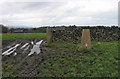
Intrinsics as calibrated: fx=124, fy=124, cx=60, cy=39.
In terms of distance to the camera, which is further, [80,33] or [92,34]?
[92,34]

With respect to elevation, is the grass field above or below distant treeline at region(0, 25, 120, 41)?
below

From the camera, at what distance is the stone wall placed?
13.0m

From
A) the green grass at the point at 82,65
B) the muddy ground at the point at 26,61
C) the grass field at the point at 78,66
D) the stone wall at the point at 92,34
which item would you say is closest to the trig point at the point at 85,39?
the grass field at the point at 78,66

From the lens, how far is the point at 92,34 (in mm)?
13234

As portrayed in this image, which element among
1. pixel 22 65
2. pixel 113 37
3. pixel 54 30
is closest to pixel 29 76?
pixel 22 65

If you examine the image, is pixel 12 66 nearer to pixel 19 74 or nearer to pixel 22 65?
pixel 22 65

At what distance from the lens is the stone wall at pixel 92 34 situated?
1298cm

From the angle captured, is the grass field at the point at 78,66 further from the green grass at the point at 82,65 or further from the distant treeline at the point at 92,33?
the distant treeline at the point at 92,33

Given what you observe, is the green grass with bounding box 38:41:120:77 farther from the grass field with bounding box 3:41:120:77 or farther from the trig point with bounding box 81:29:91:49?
the trig point with bounding box 81:29:91:49

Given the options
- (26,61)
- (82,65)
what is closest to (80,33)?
(82,65)

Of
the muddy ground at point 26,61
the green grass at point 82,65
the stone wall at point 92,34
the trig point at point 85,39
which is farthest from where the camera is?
the stone wall at point 92,34

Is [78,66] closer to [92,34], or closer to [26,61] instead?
[26,61]

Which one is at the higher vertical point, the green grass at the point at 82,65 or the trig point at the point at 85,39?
the trig point at the point at 85,39

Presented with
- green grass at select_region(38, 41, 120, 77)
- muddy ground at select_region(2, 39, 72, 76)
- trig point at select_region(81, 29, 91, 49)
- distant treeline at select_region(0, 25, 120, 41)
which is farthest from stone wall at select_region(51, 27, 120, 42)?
green grass at select_region(38, 41, 120, 77)
